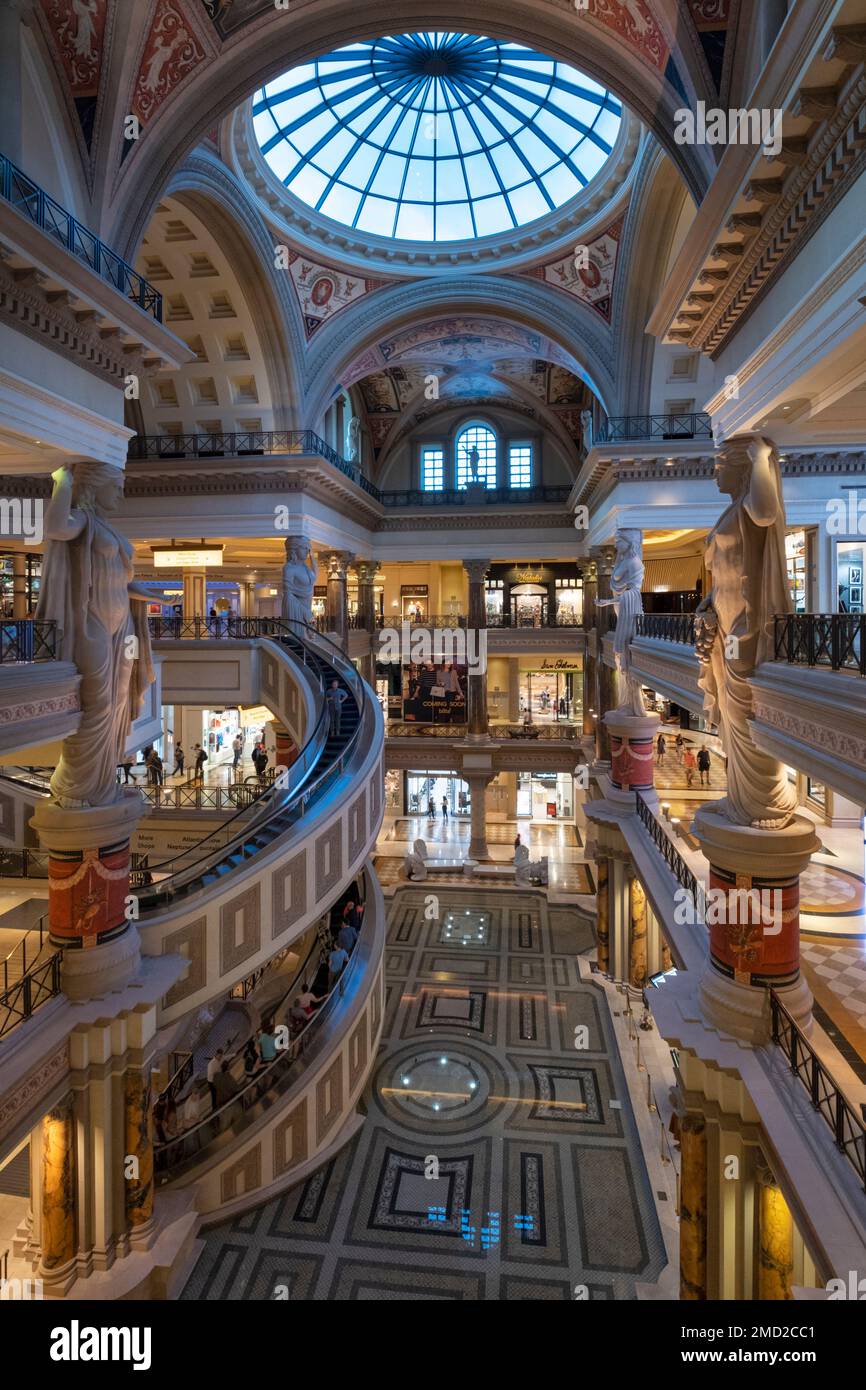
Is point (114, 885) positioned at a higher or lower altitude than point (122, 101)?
lower

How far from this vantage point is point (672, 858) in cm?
966

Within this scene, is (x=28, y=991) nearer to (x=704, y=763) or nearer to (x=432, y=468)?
(x=704, y=763)

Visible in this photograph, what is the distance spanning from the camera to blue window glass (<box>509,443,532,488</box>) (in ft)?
75.0

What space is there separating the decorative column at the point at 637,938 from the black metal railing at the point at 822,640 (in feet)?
24.6

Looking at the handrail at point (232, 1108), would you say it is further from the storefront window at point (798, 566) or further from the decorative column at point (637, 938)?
the storefront window at point (798, 566)

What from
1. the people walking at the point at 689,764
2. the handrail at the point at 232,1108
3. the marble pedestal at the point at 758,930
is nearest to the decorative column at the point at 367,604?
the people walking at the point at 689,764

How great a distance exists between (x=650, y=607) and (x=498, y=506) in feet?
20.2

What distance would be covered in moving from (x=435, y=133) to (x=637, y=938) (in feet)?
51.9

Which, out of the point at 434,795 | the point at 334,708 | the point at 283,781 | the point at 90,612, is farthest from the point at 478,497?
the point at 90,612

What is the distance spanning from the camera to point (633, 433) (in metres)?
13.3

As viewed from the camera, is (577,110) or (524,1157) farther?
(577,110)
